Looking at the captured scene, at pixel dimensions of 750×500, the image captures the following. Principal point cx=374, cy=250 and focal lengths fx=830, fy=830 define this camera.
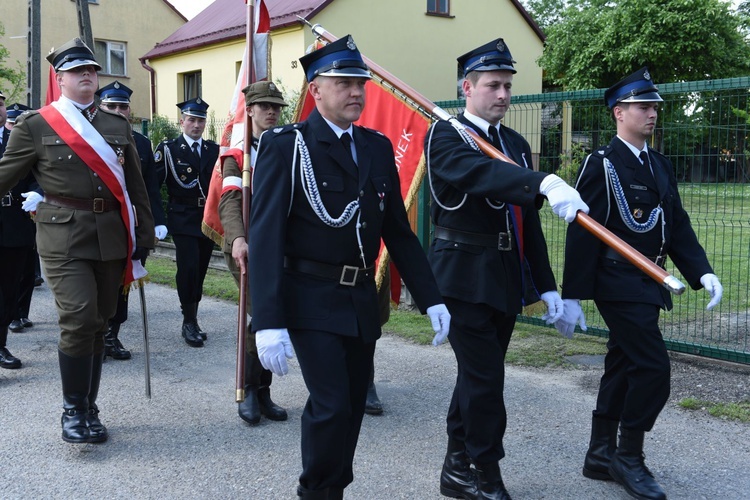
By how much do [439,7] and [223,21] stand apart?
6.95 meters

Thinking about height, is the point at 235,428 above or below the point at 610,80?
below

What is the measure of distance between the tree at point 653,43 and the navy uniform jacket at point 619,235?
82.9ft

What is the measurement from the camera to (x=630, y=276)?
4023mm

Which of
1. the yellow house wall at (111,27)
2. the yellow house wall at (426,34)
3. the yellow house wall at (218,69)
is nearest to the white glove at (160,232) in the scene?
the yellow house wall at (218,69)

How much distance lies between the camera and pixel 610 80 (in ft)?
101

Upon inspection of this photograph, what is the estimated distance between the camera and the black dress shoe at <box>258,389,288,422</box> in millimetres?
5270

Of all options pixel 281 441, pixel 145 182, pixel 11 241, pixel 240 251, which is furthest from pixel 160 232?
pixel 281 441

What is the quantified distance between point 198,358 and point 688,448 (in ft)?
12.9

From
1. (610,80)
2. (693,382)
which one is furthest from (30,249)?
(610,80)

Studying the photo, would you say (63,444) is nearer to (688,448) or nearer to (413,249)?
(413,249)

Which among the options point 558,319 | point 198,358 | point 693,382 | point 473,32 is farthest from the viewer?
point 473,32

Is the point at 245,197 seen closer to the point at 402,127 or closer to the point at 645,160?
the point at 402,127

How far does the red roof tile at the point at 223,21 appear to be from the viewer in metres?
22.5

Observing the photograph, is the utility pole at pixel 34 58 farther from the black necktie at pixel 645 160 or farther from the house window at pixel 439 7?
the black necktie at pixel 645 160
